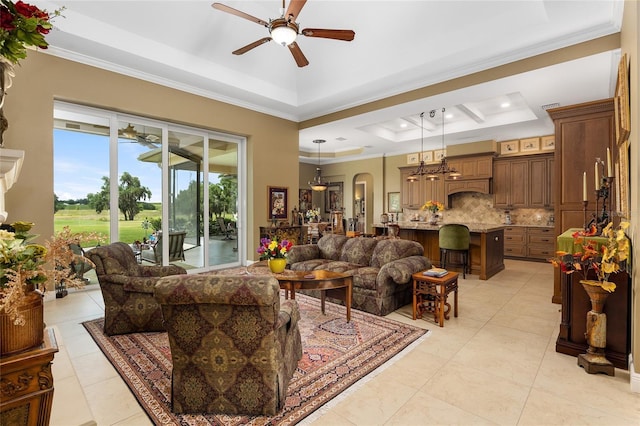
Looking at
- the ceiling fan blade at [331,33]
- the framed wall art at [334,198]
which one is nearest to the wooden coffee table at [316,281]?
the ceiling fan blade at [331,33]

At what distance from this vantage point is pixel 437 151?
9570mm

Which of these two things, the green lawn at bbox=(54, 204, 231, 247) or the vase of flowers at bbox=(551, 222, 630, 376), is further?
the green lawn at bbox=(54, 204, 231, 247)

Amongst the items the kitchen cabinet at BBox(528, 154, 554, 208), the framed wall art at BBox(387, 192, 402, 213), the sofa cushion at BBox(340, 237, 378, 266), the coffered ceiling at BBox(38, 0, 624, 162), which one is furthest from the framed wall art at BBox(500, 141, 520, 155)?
the sofa cushion at BBox(340, 237, 378, 266)

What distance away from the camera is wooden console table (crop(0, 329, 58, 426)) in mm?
1062

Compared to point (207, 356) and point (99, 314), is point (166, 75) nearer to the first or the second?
point (99, 314)

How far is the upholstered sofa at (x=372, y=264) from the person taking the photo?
12.3 feet

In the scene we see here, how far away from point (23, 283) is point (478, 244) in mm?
6277

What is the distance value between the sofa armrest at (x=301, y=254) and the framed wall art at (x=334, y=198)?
7028 mm

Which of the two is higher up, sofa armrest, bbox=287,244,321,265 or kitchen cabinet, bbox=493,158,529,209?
kitchen cabinet, bbox=493,158,529,209

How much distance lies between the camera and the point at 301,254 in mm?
4871

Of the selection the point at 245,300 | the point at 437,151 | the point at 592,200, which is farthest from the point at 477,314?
the point at 437,151

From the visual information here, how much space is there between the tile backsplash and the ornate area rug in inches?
260

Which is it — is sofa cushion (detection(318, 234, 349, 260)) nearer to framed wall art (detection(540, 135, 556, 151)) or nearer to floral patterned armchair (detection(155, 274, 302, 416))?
floral patterned armchair (detection(155, 274, 302, 416))

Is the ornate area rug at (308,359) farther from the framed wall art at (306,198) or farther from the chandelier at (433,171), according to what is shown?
the framed wall art at (306,198)
